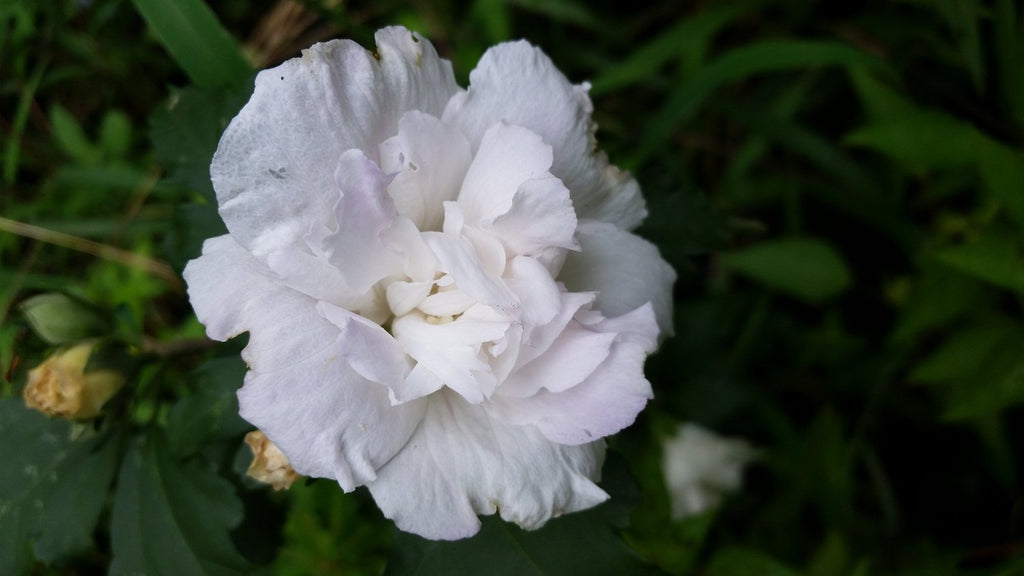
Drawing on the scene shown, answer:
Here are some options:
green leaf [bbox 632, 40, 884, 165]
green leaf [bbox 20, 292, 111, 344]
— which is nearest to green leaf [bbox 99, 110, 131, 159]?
green leaf [bbox 20, 292, 111, 344]

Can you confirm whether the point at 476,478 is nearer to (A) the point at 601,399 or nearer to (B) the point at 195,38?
(A) the point at 601,399

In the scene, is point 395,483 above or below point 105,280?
above

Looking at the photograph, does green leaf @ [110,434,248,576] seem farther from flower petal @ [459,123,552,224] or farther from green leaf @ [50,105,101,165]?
green leaf @ [50,105,101,165]

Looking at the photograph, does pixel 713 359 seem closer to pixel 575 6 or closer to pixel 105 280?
pixel 575 6

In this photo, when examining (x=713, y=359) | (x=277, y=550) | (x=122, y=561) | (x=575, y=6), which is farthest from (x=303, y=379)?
(x=575, y=6)

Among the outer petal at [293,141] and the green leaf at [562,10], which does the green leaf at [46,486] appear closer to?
the outer petal at [293,141]

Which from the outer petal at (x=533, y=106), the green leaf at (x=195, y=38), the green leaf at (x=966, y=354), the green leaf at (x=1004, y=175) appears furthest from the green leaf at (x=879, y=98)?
the green leaf at (x=195, y=38)

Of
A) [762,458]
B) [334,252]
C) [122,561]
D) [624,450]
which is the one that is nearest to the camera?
[334,252]

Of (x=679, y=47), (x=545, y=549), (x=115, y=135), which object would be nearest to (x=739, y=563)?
(x=545, y=549)
